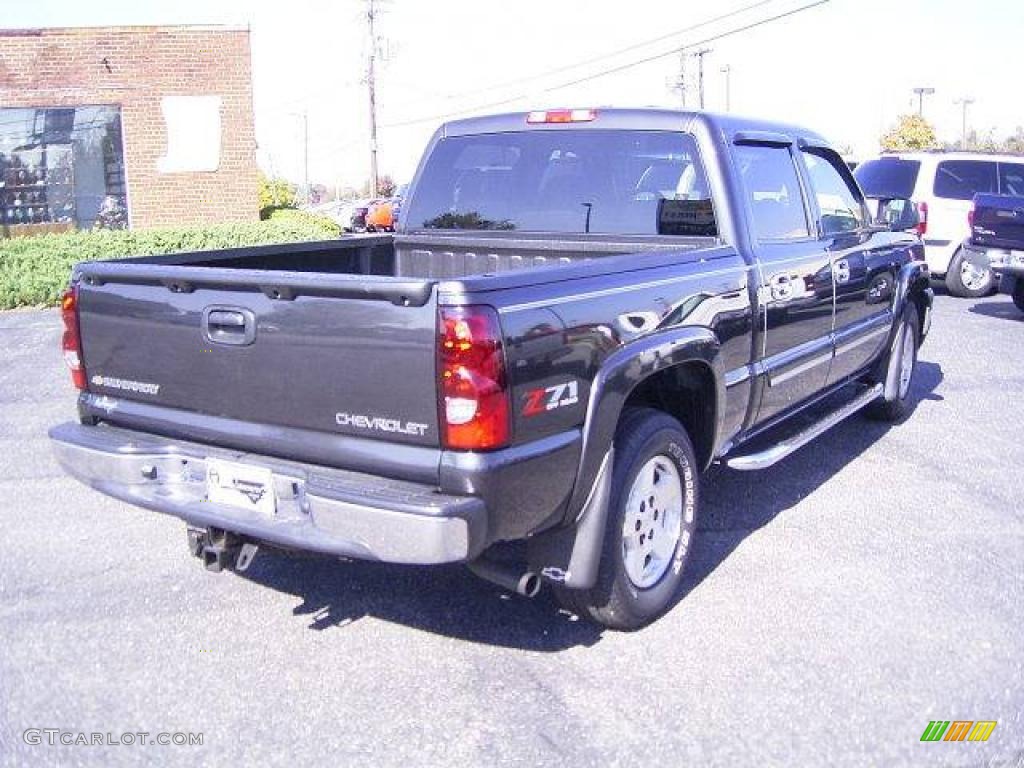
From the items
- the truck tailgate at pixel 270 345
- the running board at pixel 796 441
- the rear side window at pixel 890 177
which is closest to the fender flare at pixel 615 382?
the truck tailgate at pixel 270 345

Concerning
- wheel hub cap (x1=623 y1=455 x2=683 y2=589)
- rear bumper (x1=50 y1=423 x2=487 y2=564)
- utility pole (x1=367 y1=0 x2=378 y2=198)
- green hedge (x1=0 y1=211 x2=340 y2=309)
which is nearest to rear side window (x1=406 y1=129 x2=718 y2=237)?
wheel hub cap (x1=623 y1=455 x2=683 y2=589)

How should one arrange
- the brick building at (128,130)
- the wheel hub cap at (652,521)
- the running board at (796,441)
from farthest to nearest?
1. the brick building at (128,130)
2. the running board at (796,441)
3. the wheel hub cap at (652,521)

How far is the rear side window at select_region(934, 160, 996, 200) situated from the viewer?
45.4ft

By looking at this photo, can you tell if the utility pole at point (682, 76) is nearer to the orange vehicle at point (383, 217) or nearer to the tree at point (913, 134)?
the tree at point (913, 134)

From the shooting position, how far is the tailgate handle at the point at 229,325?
3441 mm

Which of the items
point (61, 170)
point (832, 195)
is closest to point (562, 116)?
point (832, 195)

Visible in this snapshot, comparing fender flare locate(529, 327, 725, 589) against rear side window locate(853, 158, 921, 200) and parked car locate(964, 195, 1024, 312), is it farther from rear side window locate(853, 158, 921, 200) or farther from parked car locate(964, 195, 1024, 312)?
rear side window locate(853, 158, 921, 200)

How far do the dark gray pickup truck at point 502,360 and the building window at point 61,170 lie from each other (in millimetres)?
13633

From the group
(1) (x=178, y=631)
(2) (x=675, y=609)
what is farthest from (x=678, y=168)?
(1) (x=178, y=631)

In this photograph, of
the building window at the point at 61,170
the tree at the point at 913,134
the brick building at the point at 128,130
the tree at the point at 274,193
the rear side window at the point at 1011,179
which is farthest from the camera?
the tree at the point at 913,134

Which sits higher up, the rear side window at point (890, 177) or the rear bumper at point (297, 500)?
the rear side window at point (890, 177)

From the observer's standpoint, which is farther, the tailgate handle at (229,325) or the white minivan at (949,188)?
the white minivan at (949,188)

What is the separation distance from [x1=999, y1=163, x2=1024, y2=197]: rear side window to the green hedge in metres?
9.56

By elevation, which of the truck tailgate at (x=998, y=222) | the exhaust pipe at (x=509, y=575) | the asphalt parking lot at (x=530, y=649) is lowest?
the asphalt parking lot at (x=530, y=649)
